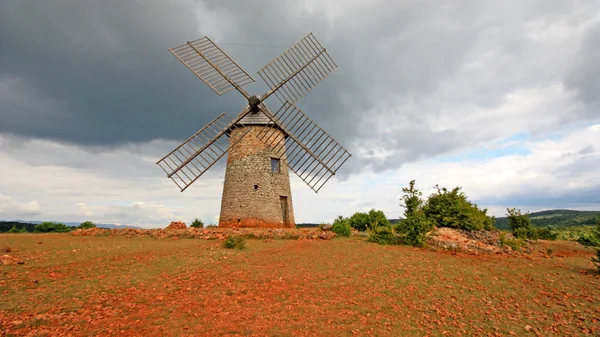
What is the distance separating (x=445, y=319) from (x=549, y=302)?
10.2 feet

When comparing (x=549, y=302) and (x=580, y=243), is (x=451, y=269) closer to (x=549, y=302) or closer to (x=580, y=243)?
Answer: (x=549, y=302)

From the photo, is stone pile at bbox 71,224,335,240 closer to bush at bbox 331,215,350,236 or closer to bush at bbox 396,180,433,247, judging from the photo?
bush at bbox 331,215,350,236

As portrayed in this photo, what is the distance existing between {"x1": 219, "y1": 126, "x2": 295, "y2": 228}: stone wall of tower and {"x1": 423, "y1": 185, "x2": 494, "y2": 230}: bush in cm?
968

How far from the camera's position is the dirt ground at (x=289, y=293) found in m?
6.13

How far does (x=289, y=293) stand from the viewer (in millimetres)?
7867

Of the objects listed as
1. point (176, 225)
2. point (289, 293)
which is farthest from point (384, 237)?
point (176, 225)

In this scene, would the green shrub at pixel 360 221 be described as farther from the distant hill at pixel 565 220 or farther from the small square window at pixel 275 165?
the distant hill at pixel 565 220

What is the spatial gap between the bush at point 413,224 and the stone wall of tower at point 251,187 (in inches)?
323

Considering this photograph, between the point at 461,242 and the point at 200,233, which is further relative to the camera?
the point at 200,233

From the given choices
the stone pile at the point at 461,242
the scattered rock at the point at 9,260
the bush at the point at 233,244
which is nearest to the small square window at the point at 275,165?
the bush at the point at 233,244

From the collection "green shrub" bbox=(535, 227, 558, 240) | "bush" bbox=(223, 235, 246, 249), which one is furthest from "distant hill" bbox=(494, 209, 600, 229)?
"bush" bbox=(223, 235, 246, 249)

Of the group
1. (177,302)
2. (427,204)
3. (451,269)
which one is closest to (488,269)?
(451,269)

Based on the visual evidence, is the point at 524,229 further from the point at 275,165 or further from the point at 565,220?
the point at 565,220

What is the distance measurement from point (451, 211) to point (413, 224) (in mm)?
5270
